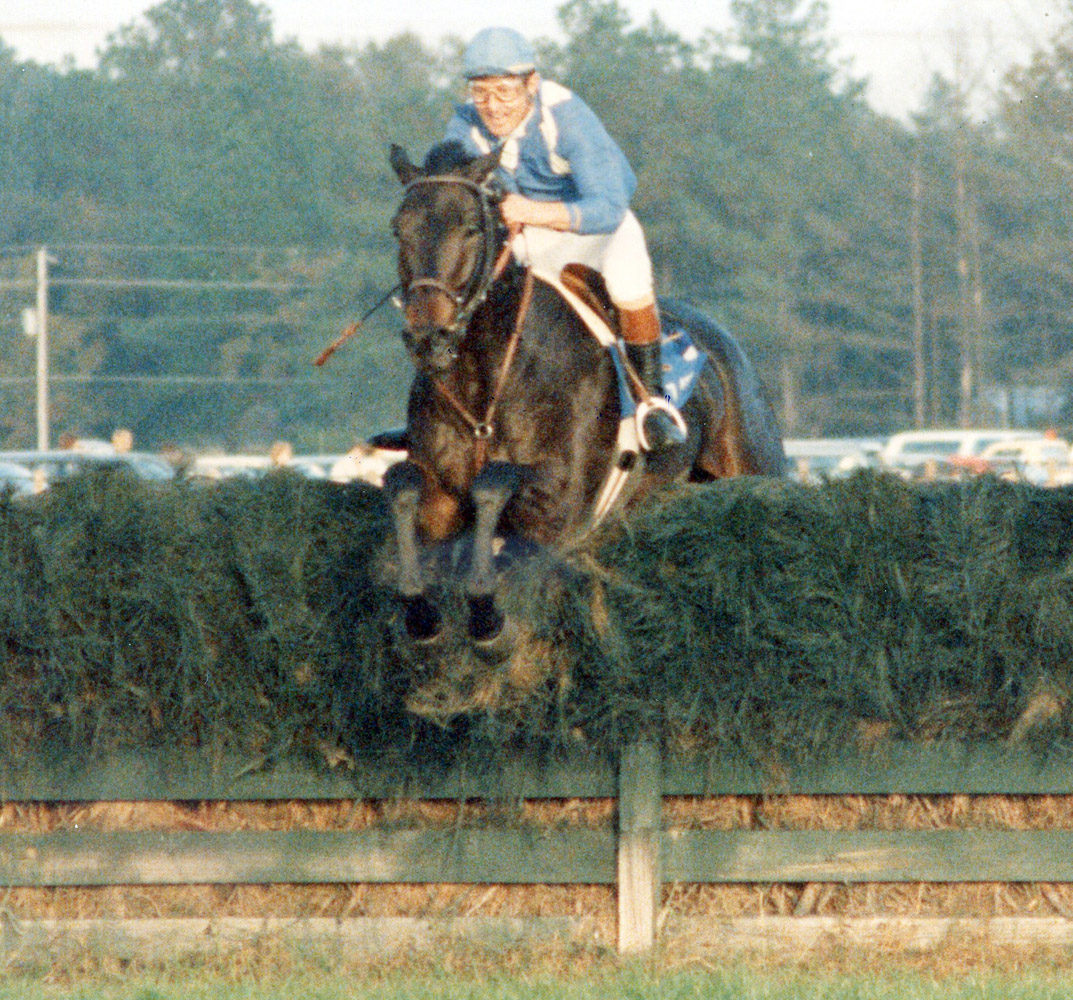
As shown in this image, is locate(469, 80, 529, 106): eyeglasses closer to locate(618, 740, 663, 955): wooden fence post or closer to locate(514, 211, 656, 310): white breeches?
locate(514, 211, 656, 310): white breeches

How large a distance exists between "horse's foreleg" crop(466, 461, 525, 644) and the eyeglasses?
51.9 inches

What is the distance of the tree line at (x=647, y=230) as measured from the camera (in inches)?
1906

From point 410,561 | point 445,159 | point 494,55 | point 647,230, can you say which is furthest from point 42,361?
point 410,561

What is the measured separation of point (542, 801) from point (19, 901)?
176 cm

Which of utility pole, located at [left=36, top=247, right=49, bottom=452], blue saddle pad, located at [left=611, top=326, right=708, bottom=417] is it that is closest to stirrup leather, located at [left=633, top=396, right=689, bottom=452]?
blue saddle pad, located at [left=611, top=326, right=708, bottom=417]

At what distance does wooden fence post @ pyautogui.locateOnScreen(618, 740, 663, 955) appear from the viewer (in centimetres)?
582

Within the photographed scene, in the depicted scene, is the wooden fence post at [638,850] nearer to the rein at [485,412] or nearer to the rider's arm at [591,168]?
the rein at [485,412]

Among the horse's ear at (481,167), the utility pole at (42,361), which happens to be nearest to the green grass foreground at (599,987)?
the horse's ear at (481,167)

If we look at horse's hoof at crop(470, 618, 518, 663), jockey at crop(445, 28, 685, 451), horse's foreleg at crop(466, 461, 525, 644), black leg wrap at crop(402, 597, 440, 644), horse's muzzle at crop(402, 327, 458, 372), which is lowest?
horse's hoof at crop(470, 618, 518, 663)

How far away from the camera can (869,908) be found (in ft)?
19.4

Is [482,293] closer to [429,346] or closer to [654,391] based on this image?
[429,346]

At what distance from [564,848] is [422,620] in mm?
963

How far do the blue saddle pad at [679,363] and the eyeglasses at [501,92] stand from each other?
1063mm

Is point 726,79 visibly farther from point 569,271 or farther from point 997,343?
point 569,271
